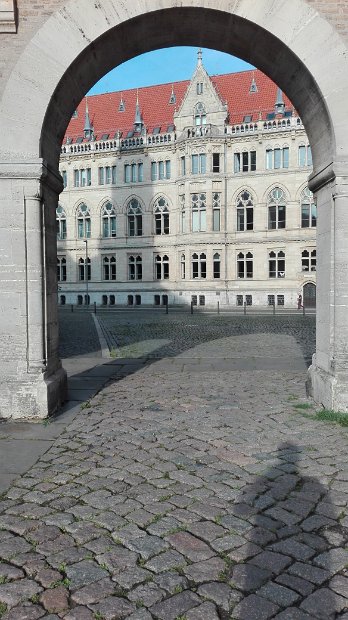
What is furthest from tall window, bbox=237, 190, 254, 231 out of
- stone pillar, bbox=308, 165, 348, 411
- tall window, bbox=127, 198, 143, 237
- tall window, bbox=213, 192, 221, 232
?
stone pillar, bbox=308, 165, 348, 411

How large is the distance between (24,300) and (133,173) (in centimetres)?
4306

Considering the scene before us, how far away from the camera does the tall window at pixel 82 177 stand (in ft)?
161

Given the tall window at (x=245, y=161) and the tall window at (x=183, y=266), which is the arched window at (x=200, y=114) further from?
the tall window at (x=183, y=266)

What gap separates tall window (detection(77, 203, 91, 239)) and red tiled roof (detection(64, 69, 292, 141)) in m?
8.22

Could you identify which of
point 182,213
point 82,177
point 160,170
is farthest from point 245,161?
point 82,177

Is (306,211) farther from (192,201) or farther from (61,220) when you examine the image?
(61,220)

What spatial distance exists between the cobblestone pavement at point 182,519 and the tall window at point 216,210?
37.5m

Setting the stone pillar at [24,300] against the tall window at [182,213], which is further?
the tall window at [182,213]

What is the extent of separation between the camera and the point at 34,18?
21.0 ft

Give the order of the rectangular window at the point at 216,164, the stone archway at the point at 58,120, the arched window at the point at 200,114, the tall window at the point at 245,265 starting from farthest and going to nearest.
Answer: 1. the arched window at the point at 200,114
2. the rectangular window at the point at 216,164
3. the tall window at the point at 245,265
4. the stone archway at the point at 58,120

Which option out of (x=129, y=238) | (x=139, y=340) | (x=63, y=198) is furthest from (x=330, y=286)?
(x=63, y=198)

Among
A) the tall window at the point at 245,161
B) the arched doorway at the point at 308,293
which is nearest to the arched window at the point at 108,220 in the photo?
the tall window at the point at 245,161

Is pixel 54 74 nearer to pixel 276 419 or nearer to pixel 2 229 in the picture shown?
pixel 2 229

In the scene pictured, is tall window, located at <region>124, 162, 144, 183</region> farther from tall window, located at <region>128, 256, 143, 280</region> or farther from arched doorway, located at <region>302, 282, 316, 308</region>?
arched doorway, located at <region>302, 282, 316, 308</region>
